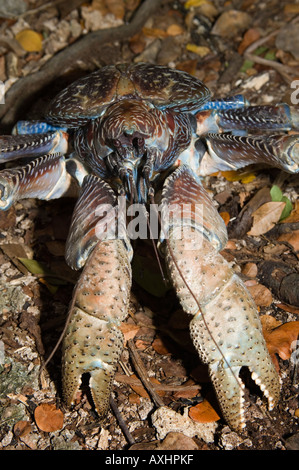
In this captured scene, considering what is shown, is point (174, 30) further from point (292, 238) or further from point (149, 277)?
point (149, 277)

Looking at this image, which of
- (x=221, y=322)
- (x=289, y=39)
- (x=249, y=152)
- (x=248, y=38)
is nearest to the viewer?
(x=221, y=322)

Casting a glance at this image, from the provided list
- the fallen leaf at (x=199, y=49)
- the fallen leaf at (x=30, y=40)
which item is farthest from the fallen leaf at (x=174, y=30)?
the fallen leaf at (x=30, y=40)

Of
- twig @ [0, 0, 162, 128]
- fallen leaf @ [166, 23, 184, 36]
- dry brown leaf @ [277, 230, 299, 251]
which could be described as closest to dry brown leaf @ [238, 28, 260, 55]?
fallen leaf @ [166, 23, 184, 36]

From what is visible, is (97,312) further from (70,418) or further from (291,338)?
(291,338)

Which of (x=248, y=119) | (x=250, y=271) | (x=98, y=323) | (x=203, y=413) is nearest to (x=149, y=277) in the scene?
(x=250, y=271)

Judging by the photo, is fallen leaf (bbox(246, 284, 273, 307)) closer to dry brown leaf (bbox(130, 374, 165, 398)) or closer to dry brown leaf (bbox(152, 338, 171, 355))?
dry brown leaf (bbox(152, 338, 171, 355))

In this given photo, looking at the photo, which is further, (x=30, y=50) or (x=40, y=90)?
(x=30, y=50)
